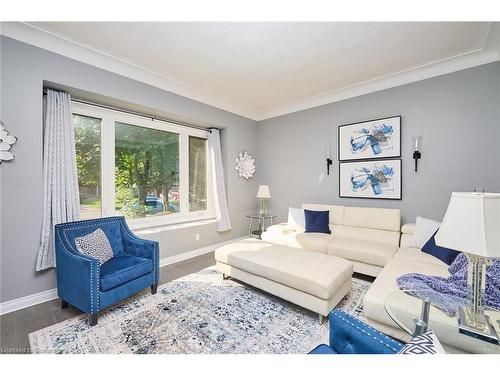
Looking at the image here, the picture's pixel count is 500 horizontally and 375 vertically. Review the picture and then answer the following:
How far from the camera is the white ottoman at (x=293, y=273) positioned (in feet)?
6.32

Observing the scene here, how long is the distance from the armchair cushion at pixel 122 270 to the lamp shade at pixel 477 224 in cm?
250

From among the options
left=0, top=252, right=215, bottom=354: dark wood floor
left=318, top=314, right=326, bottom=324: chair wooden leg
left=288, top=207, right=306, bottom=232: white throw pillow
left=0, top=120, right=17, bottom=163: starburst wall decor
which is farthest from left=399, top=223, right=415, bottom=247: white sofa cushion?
left=0, top=120, right=17, bottom=163: starburst wall decor

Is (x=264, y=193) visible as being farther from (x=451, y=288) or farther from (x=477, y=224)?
(x=477, y=224)

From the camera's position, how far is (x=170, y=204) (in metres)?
3.77

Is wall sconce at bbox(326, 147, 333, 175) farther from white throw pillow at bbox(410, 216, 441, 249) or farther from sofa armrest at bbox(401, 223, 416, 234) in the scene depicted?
white throw pillow at bbox(410, 216, 441, 249)

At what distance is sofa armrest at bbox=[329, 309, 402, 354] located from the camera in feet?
3.05

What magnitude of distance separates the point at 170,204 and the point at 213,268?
1.36m

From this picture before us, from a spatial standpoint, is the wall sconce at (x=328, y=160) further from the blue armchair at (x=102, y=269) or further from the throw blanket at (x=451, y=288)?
the blue armchair at (x=102, y=269)

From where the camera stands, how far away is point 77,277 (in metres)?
1.94

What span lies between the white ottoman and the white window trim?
1438 mm

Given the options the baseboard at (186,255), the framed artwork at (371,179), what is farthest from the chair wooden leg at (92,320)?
the framed artwork at (371,179)
